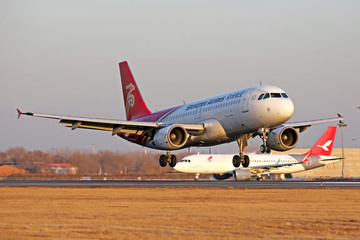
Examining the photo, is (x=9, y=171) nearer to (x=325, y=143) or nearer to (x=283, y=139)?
(x=325, y=143)

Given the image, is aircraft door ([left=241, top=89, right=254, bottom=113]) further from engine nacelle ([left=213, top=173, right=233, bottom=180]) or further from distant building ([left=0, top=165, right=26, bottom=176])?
distant building ([left=0, top=165, right=26, bottom=176])

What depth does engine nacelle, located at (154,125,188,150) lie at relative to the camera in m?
42.2

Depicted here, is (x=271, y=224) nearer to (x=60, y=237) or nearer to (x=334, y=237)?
(x=334, y=237)

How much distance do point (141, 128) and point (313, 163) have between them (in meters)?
61.4

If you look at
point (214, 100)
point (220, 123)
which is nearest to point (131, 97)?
point (214, 100)

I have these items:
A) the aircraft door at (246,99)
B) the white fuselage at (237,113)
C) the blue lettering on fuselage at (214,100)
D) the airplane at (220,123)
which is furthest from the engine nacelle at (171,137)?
the aircraft door at (246,99)

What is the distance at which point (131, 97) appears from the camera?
192 ft

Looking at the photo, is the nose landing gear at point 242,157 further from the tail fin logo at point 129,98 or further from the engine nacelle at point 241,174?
the engine nacelle at point 241,174

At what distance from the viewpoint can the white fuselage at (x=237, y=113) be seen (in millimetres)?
37656

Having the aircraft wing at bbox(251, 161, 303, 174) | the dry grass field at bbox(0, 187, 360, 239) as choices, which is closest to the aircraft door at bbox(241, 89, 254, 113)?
the dry grass field at bbox(0, 187, 360, 239)

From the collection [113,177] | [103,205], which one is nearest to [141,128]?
[103,205]

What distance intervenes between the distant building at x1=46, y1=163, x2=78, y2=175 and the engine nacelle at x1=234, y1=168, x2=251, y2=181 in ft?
84.7

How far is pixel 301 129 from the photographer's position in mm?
46875

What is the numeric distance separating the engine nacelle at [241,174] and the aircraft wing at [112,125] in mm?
42918
